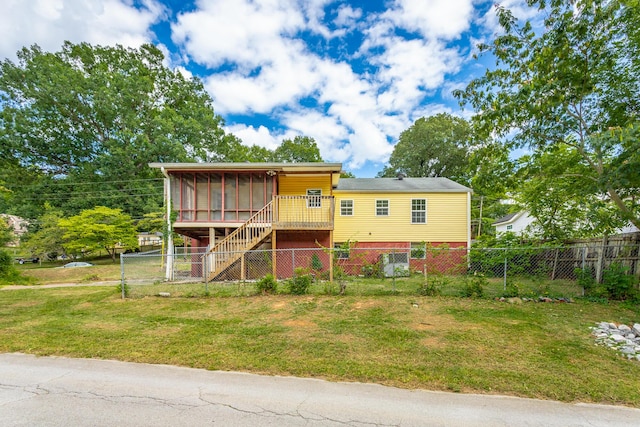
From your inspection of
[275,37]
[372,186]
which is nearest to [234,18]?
[275,37]

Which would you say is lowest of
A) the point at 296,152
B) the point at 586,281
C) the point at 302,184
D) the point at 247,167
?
the point at 586,281

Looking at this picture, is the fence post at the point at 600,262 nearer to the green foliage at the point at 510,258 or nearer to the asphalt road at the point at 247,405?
the green foliage at the point at 510,258

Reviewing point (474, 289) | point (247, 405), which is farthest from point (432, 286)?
point (247, 405)

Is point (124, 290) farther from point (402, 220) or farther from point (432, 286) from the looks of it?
point (402, 220)

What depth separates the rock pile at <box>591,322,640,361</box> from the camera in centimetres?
405

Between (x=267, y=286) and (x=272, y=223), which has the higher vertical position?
(x=272, y=223)

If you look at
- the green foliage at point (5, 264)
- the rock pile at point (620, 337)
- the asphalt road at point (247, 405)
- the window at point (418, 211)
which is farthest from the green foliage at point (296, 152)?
the asphalt road at point (247, 405)

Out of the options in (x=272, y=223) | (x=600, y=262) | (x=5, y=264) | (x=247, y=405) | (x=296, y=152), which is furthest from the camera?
(x=296, y=152)

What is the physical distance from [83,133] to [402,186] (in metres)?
26.4

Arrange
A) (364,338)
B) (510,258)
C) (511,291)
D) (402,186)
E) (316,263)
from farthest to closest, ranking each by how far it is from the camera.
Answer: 1. (402,186)
2. (316,263)
3. (510,258)
4. (511,291)
5. (364,338)

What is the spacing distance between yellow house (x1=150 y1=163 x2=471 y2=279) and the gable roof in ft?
0.18

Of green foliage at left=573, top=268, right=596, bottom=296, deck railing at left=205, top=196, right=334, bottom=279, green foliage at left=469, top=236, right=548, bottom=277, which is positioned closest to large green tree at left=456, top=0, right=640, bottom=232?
green foliage at left=573, top=268, right=596, bottom=296

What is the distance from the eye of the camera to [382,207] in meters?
14.2

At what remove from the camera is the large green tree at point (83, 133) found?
67.8 ft
